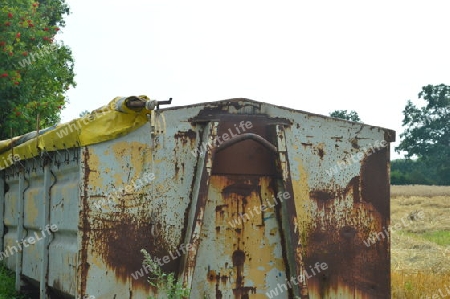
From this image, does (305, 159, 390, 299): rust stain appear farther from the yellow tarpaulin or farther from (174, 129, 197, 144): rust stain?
the yellow tarpaulin

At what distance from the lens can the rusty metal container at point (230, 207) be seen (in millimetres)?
5336

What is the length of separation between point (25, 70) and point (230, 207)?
1383 cm

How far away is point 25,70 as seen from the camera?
58.9ft

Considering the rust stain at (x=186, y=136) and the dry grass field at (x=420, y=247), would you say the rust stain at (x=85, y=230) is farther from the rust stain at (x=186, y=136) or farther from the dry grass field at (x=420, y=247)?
the dry grass field at (x=420, y=247)

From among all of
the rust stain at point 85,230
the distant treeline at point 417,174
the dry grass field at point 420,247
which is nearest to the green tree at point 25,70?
the dry grass field at point 420,247

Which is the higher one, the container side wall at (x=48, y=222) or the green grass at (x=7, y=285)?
the container side wall at (x=48, y=222)

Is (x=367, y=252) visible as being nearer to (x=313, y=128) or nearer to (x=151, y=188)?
(x=313, y=128)

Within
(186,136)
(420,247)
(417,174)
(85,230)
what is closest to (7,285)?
(85,230)

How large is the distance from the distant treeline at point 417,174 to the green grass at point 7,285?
4873 centimetres

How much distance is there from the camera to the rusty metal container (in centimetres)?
534

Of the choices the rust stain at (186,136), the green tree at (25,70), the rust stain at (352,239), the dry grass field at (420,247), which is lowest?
the dry grass field at (420,247)

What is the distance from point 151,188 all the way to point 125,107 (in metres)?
0.70

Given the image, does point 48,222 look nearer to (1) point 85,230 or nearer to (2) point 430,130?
(1) point 85,230

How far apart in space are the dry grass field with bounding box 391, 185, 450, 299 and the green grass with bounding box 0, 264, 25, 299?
4.94 m
